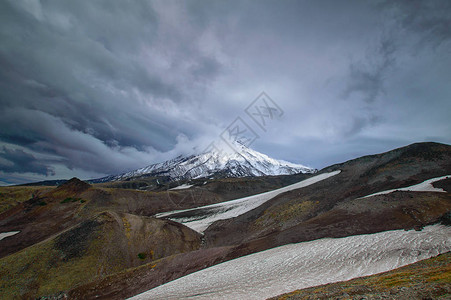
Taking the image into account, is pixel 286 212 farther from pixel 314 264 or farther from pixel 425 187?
pixel 314 264

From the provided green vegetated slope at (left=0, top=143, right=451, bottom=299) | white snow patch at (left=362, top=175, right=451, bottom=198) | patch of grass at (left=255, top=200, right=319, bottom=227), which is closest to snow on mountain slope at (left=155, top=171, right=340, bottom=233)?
green vegetated slope at (left=0, top=143, right=451, bottom=299)

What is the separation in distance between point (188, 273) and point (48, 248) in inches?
768

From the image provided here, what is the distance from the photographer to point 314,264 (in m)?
14.6

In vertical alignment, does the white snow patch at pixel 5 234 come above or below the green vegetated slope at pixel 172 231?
above

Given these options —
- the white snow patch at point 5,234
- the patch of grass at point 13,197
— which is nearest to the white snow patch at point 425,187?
the white snow patch at point 5,234

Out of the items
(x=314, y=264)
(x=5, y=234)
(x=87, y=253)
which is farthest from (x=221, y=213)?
(x=5, y=234)

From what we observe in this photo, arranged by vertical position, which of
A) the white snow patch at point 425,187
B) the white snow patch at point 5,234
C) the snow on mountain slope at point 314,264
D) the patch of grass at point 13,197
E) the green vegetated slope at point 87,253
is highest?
the patch of grass at point 13,197

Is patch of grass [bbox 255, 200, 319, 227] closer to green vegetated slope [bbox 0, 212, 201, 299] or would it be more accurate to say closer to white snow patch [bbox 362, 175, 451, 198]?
white snow patch [bbox 362, 175, 451, 198]

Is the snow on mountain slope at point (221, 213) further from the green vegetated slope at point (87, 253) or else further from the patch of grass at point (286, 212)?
the green vegetated slope at point (87, 253)

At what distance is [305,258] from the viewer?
16203 millimetres

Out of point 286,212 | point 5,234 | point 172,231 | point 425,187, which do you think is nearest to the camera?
point 425,187

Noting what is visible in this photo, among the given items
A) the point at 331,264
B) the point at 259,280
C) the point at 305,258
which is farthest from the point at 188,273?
the point at 331,264

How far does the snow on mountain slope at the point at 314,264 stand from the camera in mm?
11930

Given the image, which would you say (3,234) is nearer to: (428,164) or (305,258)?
(305,258)
